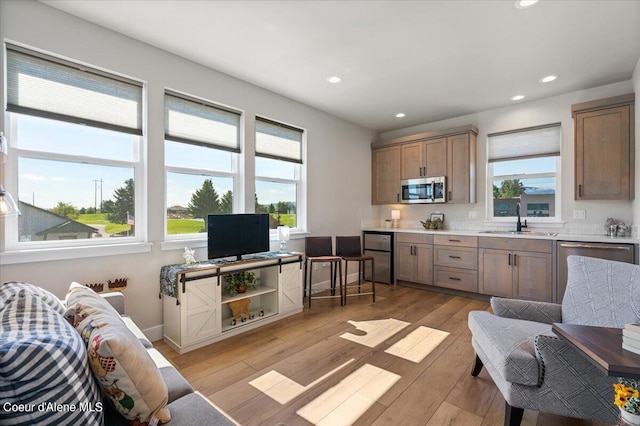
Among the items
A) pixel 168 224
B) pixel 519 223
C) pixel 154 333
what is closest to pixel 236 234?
pixel 168 224

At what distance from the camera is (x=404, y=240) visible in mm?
4746

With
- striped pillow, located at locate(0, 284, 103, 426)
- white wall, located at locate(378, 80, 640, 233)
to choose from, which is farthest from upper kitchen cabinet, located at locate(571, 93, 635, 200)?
striped pillow, located at locate(0, 284, 103, 426)

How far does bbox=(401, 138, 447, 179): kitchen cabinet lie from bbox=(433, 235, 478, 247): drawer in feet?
3.43

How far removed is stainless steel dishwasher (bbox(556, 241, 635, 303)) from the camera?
10.0 ft

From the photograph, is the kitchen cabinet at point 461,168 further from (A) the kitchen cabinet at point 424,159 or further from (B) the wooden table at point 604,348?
(B) the wooden table at point 604,348

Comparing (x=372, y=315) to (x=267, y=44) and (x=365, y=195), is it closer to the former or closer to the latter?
(x=365, y=195)

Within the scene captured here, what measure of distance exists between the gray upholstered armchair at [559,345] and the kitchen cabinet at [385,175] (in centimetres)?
330

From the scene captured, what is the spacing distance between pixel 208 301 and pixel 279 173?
6.51ft

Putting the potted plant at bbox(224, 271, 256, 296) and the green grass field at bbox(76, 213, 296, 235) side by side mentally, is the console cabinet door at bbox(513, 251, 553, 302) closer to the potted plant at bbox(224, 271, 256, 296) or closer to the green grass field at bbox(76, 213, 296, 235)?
→ the green grass field at bbox(76, 213, 296, 235)

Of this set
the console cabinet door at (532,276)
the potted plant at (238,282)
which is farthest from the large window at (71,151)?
the console cabinet door at (532,276)

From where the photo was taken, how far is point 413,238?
15.3 ft

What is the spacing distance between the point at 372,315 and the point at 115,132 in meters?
3.29

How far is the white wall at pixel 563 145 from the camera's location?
3584 mm

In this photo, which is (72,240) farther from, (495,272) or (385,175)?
(495,272)
